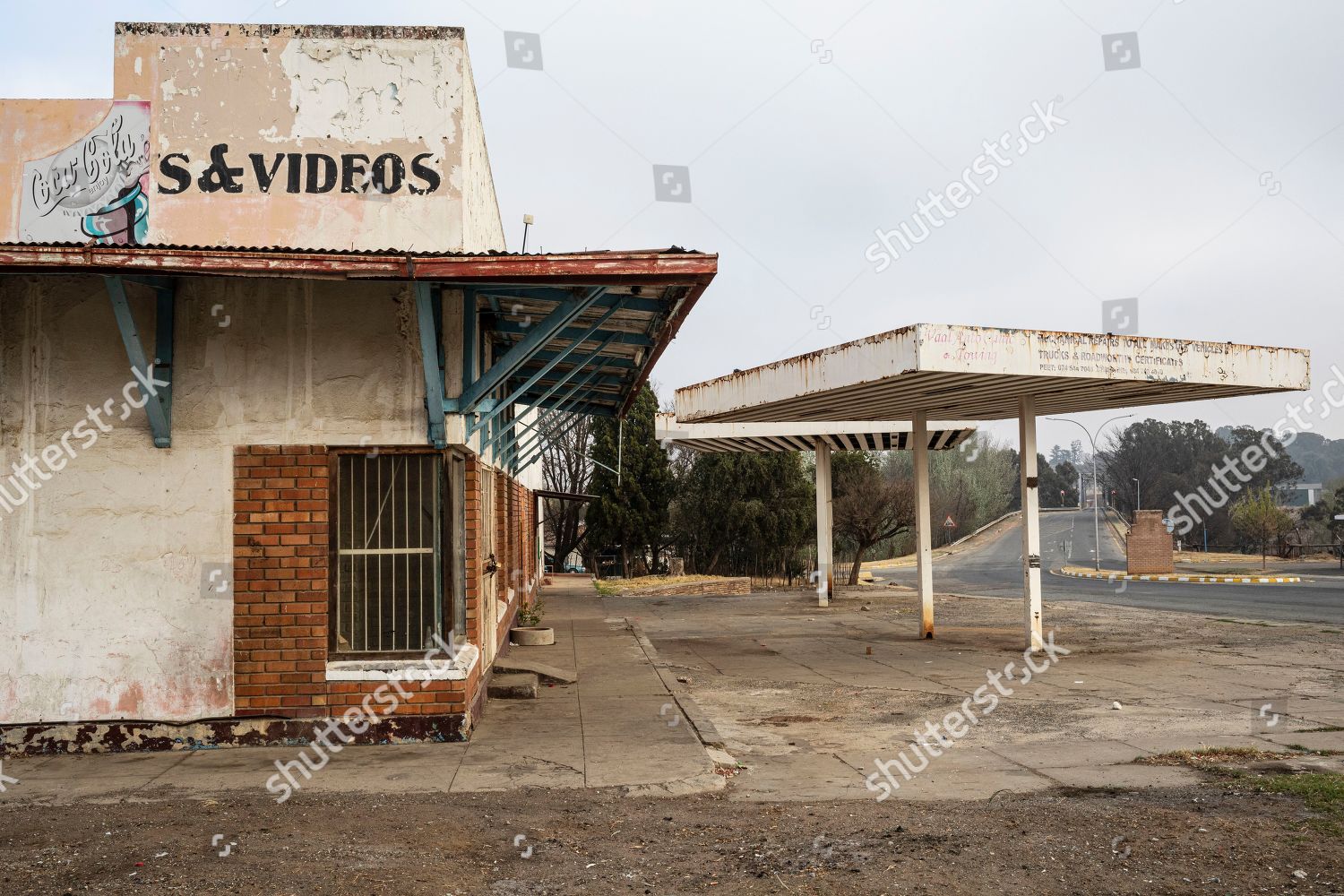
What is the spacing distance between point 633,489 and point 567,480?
43.6ft

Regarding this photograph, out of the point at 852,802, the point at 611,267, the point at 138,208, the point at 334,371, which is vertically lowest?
the point at 852,802

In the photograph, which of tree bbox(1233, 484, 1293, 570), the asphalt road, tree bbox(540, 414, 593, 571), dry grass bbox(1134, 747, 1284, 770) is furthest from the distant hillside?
dry grass bbox(1134, 747, 1284, 770)

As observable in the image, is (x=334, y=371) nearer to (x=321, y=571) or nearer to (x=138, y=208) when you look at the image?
(x=321, y=571)

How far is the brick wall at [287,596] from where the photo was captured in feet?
25.1

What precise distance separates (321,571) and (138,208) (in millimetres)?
3767

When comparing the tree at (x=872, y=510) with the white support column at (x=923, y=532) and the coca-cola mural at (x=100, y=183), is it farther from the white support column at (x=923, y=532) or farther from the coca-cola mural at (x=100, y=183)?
the coca-cola mural at (x=100, y=183)

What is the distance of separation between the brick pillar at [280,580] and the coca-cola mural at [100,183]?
2751mm

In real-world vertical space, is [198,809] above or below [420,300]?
below

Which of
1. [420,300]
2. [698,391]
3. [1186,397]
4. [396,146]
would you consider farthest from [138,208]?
[1186,397]

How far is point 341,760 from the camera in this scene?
7270 mm

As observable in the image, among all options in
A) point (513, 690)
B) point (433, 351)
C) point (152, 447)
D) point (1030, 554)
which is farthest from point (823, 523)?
point (152, 447)

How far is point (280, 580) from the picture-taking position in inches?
303

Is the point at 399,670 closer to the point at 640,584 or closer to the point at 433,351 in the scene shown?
the point at 433,351

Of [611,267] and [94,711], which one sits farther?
[94,711]
